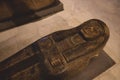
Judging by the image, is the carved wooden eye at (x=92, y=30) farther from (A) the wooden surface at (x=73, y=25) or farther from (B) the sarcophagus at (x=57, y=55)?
(A) the wooden surface at (x=73, y=25)

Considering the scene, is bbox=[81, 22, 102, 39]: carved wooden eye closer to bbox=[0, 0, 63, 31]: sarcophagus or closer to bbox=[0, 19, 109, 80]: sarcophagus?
bbox=[0, 19, 109, 80]: sarcophagus

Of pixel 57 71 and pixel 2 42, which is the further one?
pixel 2 42

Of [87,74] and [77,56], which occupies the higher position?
[77,56]

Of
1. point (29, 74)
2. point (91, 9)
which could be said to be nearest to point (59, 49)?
point (29, 74)

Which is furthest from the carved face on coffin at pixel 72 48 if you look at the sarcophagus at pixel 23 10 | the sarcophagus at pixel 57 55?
the sarcophagus at pixel 23 10

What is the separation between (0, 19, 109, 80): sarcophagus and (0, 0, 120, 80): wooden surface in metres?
0.43

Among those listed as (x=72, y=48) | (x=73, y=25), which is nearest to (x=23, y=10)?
(x=73, y=25)

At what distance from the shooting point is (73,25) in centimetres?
229

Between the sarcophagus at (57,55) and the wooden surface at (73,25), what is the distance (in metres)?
0.43

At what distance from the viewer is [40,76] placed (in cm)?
144

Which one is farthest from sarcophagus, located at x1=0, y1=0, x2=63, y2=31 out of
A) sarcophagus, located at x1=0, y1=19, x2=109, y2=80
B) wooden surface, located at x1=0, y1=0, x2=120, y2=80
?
sarcophagus, located at x1=0, y1=19, x2=109, y2=80

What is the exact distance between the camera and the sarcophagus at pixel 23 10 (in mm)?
2170

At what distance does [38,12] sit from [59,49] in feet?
3.11

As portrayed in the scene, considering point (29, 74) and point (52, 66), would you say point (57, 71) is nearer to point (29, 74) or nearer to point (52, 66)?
point (52, 66)
